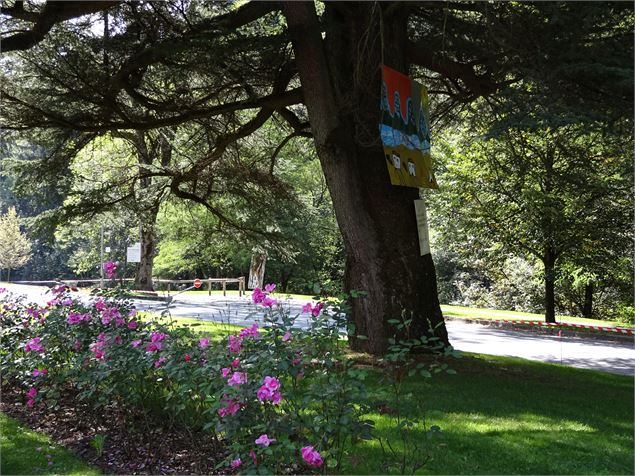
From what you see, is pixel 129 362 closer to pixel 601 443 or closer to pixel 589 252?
pixel 601 443

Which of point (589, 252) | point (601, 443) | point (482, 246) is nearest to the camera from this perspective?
point (601, 443)

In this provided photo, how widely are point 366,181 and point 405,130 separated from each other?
96cm

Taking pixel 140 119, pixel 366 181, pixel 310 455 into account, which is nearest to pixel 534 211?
pixel 366 181

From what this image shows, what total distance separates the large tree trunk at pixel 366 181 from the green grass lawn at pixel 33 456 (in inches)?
161

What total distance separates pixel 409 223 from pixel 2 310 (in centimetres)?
528

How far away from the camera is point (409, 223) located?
26.9 ft

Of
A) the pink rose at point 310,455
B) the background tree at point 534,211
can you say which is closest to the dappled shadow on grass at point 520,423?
the pink rose at point 310,455

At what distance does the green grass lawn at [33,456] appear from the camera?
397cm

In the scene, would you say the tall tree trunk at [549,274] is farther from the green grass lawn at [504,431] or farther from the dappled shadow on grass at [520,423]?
the green grass lawn at [504,431]

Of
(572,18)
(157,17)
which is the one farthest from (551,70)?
(157,17)

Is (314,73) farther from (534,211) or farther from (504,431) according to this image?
(534,211)

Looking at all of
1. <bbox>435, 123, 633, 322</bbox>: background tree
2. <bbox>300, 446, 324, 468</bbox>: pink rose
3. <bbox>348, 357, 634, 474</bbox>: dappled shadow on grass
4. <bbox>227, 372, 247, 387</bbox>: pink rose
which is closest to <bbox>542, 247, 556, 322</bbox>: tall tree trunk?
<bbox>435, 123, 633, 322</bbox>: background tree

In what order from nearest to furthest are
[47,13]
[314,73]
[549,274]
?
[47,13], [314,73], [549,274]

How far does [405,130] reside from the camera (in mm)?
7633
